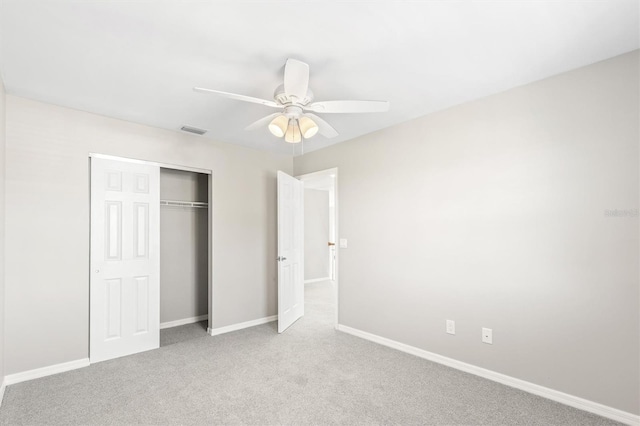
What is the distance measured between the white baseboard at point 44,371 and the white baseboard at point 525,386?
3.03m

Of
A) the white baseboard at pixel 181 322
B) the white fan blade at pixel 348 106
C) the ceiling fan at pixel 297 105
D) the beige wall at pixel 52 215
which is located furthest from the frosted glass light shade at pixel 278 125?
the white baseboard at pixel 181 322

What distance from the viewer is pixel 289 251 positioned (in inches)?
171

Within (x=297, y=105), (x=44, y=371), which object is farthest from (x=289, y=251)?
(x=44, y=371)

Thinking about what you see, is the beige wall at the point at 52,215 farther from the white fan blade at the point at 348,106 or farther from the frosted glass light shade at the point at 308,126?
the white fan blade at the point at 348,106

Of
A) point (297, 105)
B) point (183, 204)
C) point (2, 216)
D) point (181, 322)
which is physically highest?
point (297, 105)

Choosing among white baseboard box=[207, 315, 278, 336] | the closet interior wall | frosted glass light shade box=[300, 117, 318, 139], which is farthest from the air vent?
white baseboard box=[207, 315, 278, 336]

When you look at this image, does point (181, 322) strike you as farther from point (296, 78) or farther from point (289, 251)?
point (296, 78)

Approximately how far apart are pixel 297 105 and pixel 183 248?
3186 millimetres

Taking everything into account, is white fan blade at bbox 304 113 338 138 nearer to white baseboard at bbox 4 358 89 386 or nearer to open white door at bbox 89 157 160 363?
open white door at bbox 89 157 160 363

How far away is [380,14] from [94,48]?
185 cm

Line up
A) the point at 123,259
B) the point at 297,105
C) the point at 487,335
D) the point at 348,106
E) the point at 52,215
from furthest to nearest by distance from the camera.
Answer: the point at 123,259
the point at 52,215
the point at 487,335
the point at 297,105
the point at 348,106

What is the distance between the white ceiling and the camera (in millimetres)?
1731

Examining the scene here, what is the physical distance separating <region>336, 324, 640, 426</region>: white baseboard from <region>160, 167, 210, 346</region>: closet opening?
260 centimetres

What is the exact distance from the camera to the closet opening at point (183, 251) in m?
4.43
